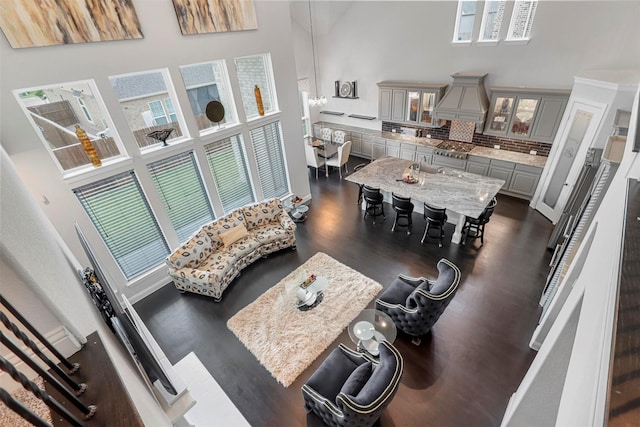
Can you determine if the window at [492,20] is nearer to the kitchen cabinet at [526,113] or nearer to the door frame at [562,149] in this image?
the kitchen cabinet at [526,113]

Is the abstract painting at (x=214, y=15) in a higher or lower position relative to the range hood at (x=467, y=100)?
higher

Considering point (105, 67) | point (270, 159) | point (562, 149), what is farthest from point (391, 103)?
point (105, 67)

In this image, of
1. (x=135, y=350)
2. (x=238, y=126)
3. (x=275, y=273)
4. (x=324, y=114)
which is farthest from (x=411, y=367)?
(x=324, y=114)

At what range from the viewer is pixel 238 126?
594cm

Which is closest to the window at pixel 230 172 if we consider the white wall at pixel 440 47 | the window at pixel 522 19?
the white wall at pixel 440 47

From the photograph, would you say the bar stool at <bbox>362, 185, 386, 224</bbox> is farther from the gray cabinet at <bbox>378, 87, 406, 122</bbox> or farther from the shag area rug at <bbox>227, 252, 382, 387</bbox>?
the gray cabinet at <bbox>378, 87, 406, 122</bbox>

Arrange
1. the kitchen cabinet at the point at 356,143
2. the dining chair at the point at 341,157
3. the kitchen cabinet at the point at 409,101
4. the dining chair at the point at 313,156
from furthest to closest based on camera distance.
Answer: the kitchen cabinet at the point at 356,143 < the dining chair at the point at 313,156 < the dining chair at the point at 341,157 < the kitchen cabinet at the point at 409,101

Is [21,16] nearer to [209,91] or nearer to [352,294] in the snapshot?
[209,91]

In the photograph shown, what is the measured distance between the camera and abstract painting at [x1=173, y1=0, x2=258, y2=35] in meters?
4.61

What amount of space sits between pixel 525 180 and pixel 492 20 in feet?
12.5

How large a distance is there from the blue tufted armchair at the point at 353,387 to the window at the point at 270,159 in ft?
14.7

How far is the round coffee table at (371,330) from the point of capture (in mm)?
3912

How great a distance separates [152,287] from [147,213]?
1.45 metres

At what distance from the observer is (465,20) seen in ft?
22.9
